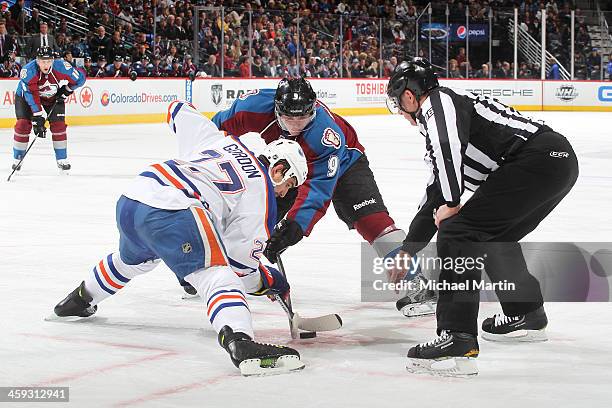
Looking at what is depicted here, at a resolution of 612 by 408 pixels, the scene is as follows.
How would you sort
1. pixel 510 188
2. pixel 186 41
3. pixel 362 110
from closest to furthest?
1. pixel 510 188
2. pixel 186 41
3. pixel 362 110

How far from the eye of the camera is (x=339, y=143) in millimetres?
4516

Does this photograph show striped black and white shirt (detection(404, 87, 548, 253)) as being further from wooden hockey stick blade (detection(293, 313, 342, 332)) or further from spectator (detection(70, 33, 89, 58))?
spectator (detection(70, 33, 89, 58))

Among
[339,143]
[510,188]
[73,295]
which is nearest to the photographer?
[510,188]

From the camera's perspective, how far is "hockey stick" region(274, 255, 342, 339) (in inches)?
146

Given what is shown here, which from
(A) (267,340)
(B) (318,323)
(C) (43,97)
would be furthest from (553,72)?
(A) (267,340)

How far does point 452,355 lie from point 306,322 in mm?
735

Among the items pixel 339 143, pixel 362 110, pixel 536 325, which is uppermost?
pixel 339 143

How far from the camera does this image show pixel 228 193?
335 cm

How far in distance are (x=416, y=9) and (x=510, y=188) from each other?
845 inches

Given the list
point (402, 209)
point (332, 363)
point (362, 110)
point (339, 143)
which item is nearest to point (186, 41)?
point (362, 110)

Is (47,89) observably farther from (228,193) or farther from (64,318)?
(228,193)

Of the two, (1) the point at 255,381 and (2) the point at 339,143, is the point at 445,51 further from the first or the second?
(1) the point at 255,381

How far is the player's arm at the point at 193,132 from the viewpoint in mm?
3758

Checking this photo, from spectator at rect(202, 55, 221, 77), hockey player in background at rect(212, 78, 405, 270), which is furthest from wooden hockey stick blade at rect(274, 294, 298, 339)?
spectator at rect(202, 55, 221, 77)
